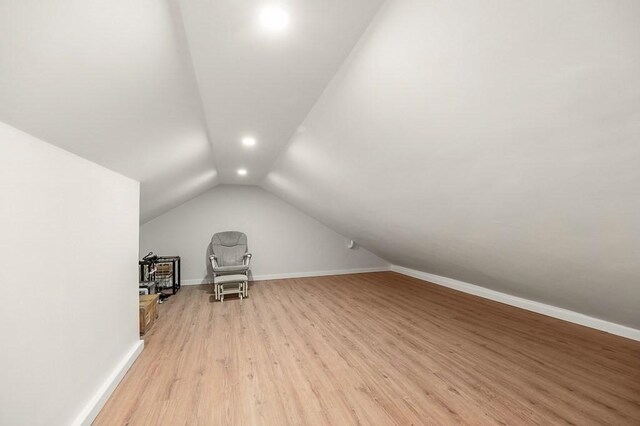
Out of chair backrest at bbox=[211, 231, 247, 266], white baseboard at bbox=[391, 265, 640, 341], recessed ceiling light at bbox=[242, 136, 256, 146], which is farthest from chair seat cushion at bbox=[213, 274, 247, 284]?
white baseboard at bbox=[391, 265, 640, 341]

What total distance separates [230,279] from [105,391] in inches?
114

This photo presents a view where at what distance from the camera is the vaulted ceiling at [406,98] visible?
3.35 feet

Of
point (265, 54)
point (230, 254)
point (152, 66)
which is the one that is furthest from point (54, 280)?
point (230, 254)

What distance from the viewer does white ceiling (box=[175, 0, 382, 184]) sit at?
1255 mm

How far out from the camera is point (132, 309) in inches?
112

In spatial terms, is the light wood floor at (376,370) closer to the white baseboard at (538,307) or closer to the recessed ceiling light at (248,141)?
the white baseboard at (538,307)

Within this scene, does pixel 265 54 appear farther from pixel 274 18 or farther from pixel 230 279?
pixel 230 279

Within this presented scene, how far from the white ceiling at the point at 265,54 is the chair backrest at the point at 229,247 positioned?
3783 millimetres

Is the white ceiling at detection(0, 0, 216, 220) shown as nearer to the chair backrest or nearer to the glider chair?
the glider chair

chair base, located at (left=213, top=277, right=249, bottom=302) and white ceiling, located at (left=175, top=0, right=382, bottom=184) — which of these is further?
chair base, located at (left=213, top=277, right=249, bottom=302)

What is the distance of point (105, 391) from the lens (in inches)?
84.0

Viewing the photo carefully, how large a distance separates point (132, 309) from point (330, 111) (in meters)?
2.70

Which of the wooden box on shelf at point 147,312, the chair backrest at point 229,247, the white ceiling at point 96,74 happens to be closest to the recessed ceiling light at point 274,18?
the white ceiling at point 96,74

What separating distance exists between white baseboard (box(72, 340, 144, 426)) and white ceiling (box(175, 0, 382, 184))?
228 cm
